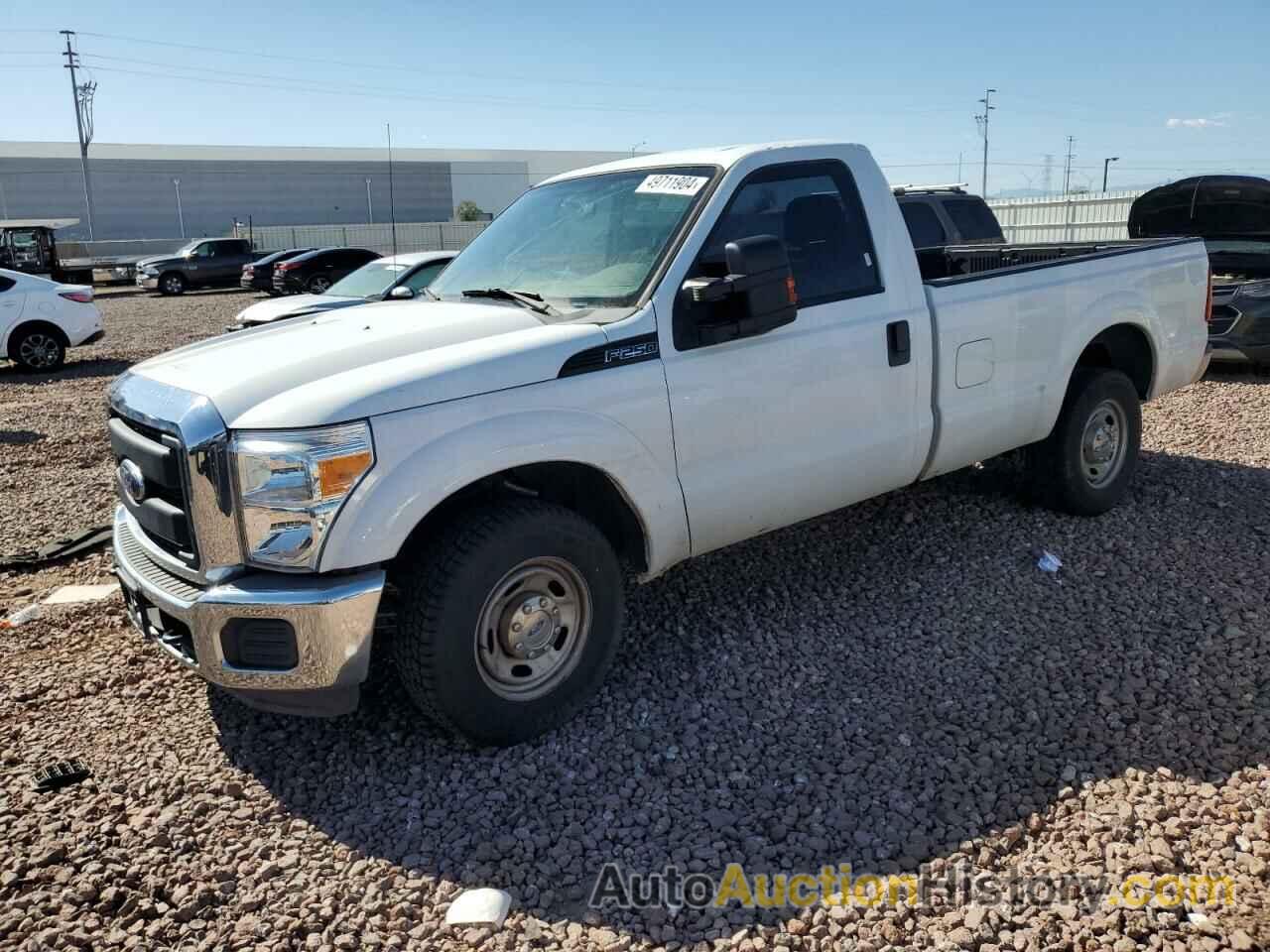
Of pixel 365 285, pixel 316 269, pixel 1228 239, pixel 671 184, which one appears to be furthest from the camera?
pixel 316 269

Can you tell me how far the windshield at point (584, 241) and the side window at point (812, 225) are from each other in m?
0.21

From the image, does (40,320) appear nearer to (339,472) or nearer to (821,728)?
(339,472)

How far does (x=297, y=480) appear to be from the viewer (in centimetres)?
316

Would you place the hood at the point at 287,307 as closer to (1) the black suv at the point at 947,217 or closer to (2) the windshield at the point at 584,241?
(1) the black suv at the point at 947,217

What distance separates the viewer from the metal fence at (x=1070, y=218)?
2538cm

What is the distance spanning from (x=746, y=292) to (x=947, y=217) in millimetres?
8176

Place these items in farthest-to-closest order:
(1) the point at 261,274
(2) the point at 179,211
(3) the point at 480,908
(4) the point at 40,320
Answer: (2) the point at 179,211 < (1) the point at 261,274 < (4) the point at 40,320 < (3) the point at 480,908

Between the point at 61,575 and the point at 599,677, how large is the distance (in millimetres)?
3632

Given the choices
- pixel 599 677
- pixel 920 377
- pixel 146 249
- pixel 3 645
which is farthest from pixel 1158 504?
pixel 146 249

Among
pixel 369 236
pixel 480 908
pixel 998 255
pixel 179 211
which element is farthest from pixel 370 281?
pixel 179 211

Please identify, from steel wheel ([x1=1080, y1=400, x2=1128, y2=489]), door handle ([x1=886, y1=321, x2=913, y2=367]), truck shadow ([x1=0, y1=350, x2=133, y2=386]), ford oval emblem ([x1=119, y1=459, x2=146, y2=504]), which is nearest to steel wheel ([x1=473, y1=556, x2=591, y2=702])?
ford oval emblem ([x1=119, y1=459, x2=146, y2=504])

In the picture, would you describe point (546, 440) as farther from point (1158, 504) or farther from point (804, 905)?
point (1158, 504)

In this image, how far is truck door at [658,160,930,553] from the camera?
398cm

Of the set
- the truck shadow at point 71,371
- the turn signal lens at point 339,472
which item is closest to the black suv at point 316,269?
the truck shadow at point 71,371
